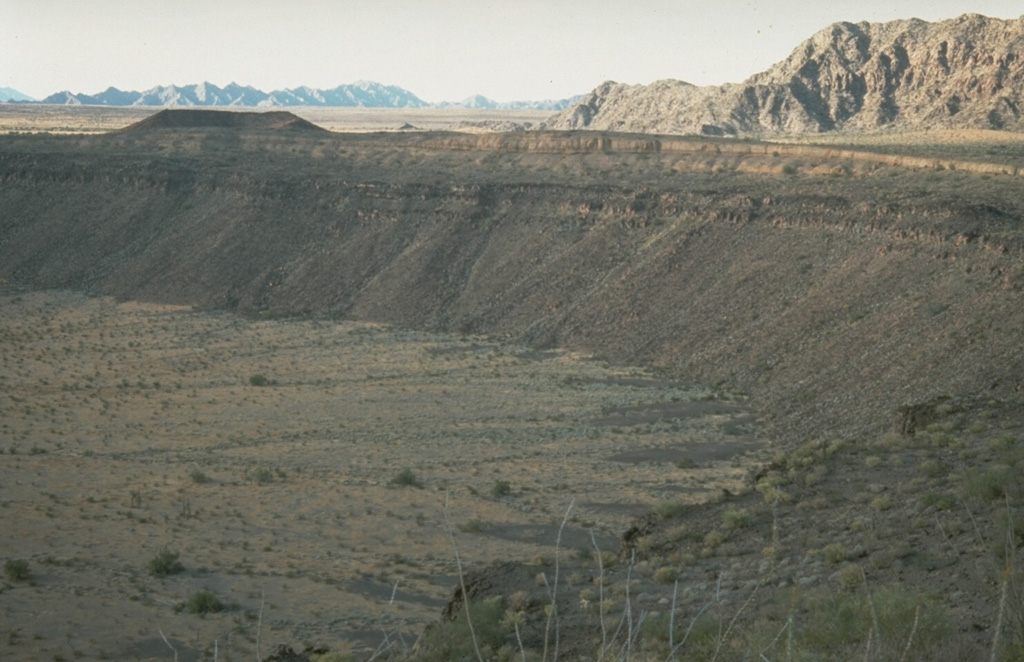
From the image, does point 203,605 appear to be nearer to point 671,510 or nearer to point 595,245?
point 671,510

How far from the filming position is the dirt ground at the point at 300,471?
20.3 meters

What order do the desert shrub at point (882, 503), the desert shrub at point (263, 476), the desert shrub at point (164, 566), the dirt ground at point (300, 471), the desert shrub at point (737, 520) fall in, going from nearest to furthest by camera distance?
the desert shrub at point (882, 503) < the desert shrub at point (737, 520) < the dirt ground at point (300, 471) < the desert shrub at point (164, 566) < the desert shrub at point (263, 476)

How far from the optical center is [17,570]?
21484 millimetres

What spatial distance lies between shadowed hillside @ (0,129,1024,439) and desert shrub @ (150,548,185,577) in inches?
637

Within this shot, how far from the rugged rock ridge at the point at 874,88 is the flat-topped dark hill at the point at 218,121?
118 feet

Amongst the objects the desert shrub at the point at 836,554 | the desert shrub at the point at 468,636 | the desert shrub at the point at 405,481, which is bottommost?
the desert shrub at the point at 405,481

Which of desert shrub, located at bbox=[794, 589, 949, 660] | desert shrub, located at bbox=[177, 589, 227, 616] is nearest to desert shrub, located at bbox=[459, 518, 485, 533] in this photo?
desert shrub, located at bbox=[177, 589, 227, 616]

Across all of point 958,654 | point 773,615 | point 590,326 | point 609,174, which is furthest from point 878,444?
point 609,174

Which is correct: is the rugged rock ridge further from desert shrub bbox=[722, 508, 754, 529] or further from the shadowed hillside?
desert shrub bbox=[722, 508, 754, 529]

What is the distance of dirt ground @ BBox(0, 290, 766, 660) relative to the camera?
20.3 m

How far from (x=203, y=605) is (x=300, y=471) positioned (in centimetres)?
918

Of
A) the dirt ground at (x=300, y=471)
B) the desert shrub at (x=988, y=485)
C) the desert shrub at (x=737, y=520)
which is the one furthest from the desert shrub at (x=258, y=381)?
the desert shrub at (x=988, y=485)

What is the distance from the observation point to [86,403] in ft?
119

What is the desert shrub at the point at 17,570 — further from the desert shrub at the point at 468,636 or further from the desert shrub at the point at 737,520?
the desert shrub at the point at 737,520
